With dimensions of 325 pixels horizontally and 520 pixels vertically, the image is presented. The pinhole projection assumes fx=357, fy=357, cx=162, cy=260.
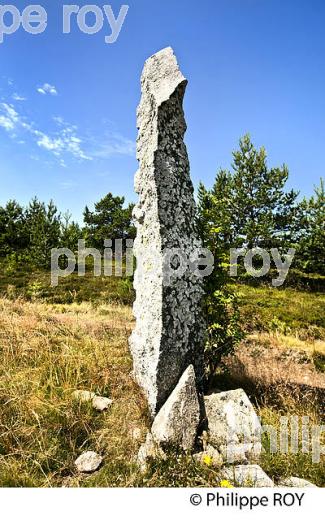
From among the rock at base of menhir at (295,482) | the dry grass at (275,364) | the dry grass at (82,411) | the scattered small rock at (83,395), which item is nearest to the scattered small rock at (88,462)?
the dry grass at (82,411)

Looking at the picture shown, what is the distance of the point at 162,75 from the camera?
4.29m

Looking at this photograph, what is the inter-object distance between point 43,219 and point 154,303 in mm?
19198

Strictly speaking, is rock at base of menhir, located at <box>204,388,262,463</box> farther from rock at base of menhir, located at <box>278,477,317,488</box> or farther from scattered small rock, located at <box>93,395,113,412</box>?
scattered small rock, located at <box>93,395,113,412</box>

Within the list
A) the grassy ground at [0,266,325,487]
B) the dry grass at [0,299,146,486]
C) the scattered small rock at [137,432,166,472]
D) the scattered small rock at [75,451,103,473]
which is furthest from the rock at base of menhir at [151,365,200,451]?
the scattered small rock at [75,451,103,473]

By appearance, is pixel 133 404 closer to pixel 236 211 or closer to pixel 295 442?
pixel 295 442

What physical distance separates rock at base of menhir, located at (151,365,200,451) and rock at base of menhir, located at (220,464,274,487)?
408 mm

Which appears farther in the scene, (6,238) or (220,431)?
(6,238)

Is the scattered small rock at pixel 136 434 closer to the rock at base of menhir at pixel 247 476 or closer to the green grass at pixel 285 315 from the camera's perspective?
the rock at base of menhir at pixel 247 476

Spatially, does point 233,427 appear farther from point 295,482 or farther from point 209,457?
point 295,482

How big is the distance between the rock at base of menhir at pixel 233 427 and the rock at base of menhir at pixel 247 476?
156 millimetres

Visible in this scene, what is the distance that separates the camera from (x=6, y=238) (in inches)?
985

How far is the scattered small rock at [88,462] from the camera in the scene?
9.77 ft
